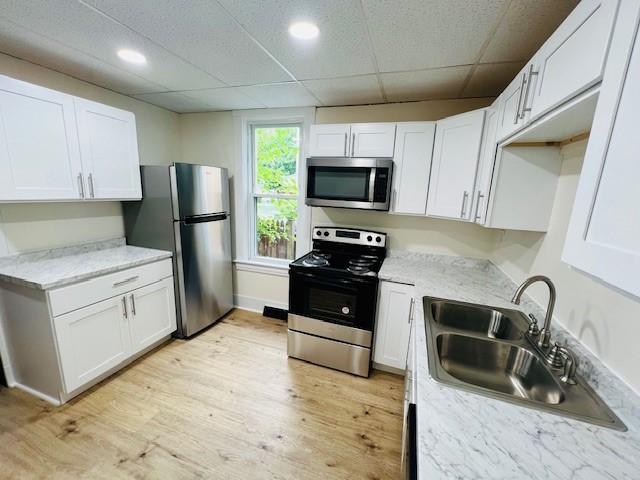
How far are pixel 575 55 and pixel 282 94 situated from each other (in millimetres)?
2038

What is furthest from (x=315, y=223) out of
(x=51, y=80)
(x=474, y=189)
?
(x=51, y=80)

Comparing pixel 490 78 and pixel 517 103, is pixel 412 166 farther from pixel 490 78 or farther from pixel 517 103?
pixel 517 103

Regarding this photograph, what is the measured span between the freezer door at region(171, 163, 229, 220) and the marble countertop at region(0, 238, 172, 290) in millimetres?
458

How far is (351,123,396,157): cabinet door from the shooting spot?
2.16 m

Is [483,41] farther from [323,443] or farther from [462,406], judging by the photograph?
[323,443]

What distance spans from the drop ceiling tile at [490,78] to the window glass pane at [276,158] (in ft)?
5.39

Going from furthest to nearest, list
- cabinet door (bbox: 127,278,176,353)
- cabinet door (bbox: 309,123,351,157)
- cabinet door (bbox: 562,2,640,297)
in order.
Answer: cabinet door (bbox: 309,123,351,157) → cabinet door (bbox: 127,278,176,353) → cabinet door (bbox: 562,2,640,297)

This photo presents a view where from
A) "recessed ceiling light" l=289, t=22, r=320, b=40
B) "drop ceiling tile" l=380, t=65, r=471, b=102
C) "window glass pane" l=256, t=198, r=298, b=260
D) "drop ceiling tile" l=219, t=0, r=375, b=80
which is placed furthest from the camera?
"window glass pane" l=256, t=198, r=298, b=260

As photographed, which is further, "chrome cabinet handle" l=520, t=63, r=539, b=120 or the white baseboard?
the white baseboard

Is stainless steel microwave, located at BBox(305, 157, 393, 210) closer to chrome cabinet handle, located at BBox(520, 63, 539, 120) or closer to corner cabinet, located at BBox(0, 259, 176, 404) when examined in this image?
chrome cabinet handle, located at BBox(520, 63, 539, 120)

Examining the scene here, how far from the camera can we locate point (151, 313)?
89.7 inches

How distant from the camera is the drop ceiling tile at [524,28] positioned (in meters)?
1.08

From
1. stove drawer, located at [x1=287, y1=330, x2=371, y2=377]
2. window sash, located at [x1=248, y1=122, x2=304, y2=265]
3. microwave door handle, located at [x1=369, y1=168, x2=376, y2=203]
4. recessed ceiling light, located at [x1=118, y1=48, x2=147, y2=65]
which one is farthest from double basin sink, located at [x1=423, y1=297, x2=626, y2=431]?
recessed ceiling light, located at [x1=118, y1=48, x2=147, y2=65]

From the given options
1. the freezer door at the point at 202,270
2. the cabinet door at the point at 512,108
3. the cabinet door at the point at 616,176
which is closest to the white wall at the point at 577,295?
the cabinet door at the point at 616,176
